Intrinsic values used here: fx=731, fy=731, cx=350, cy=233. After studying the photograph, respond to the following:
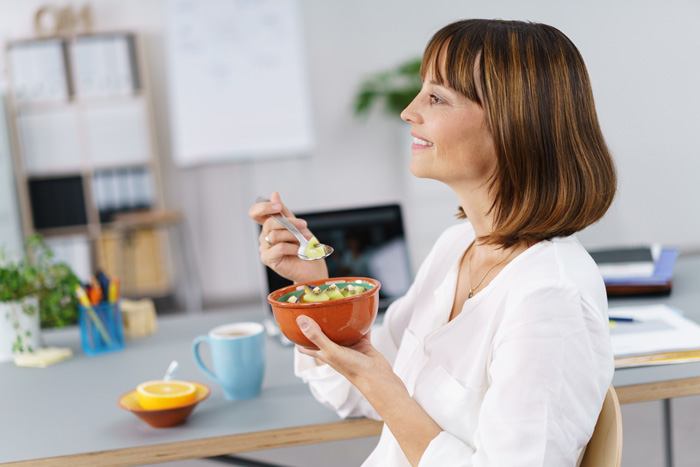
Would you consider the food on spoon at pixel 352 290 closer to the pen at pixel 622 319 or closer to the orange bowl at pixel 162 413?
the orange bowl at pixel 162 413

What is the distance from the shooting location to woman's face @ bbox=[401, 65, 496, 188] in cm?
102

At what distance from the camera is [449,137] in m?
1.04

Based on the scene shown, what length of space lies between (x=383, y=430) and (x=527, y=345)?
362 millimetres

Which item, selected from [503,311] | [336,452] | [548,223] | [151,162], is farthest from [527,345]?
[151,162]

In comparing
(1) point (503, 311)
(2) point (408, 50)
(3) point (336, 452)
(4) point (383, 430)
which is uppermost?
(2) point (408, 50)

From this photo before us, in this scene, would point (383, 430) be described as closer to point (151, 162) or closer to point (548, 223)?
point (548, 223)

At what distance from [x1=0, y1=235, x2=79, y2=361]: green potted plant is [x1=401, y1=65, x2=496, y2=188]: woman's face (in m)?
0.97

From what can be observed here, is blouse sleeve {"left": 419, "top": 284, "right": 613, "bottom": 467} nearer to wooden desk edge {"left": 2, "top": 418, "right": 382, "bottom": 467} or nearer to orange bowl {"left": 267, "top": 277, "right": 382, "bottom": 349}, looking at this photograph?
orange bowl {"left": 267, "top": 277, "right": 382, "bottom": 349}

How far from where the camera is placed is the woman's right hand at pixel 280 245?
1.19 m

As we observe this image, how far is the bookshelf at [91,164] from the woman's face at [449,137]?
356 cm

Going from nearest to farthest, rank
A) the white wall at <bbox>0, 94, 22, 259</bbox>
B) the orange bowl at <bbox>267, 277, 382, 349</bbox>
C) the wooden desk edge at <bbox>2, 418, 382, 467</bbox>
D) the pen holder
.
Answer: the orange bowl at <bbox>267, 277, 382, 349</bbox> → the wooden desk edge at <bbox>2, 418, 382, 467</bbox> → the pen holder → the white wall at <bbox>0, 94, 22, 259</bbox>

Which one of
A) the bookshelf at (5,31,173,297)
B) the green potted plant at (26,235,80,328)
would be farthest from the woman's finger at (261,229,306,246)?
the bookshelf at (5,31,173,297)

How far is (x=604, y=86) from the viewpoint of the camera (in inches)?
180

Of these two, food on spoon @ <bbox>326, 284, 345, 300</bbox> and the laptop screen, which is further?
the laptop screen
